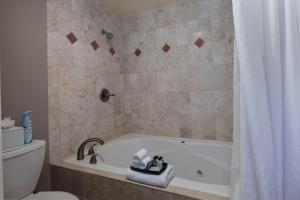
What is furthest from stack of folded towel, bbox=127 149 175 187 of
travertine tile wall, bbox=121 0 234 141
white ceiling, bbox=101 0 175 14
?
white ceiling, bbox=101 0 175 14

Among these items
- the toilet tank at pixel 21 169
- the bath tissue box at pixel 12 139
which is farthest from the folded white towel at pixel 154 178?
the bath tissue box at pixel 12 139

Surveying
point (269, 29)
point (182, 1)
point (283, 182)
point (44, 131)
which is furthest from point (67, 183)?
point (182, 1)

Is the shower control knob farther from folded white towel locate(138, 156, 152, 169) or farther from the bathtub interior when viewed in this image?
folded white towel locate(138, 156, 152, 169)

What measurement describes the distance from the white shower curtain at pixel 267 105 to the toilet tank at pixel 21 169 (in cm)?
129

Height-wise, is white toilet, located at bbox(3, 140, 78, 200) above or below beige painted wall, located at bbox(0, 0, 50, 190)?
below

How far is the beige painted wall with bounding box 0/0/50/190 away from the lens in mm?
1320

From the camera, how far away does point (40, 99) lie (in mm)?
1558

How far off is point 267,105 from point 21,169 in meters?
1.48

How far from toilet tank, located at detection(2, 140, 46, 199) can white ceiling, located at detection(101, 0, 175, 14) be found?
1.77 m

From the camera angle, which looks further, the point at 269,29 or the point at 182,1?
the point at 182,1

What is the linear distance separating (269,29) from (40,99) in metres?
1.69

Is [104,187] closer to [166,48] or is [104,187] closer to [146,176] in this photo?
[146,176]

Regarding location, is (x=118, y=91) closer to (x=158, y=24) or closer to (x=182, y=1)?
(x=158, y=24)

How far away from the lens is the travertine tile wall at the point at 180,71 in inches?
78.5
